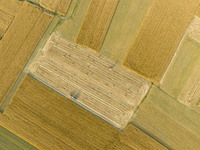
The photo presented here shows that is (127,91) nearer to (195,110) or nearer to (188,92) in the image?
(188,92)

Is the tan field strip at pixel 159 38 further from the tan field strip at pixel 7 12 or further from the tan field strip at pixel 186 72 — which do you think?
the tan field strip at pixel 7 12

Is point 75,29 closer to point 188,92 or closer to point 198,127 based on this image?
point 188,92

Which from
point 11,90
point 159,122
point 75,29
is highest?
point 75,29

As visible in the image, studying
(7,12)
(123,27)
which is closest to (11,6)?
(7,12)

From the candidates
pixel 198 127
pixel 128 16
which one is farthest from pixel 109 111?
pixel 128 16

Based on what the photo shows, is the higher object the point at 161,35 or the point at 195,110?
the point at 161,35

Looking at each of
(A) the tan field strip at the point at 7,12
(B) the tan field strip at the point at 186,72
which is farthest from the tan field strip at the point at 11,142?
(B) the tan field strip at the point at 186,72
